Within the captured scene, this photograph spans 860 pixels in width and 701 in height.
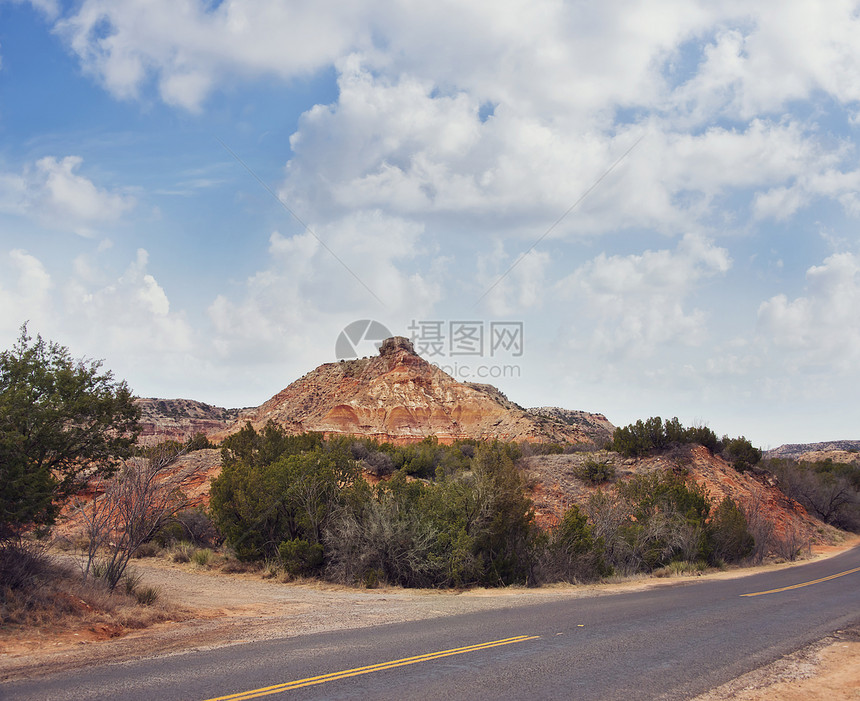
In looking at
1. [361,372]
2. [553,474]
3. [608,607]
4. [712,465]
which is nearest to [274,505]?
[608,607]

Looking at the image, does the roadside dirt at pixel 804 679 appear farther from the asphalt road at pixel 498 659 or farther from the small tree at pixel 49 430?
the small tree at pixel 49 430

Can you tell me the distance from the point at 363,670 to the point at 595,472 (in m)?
32.4

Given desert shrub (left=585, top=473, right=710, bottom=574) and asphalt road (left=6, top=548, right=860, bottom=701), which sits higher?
desert shrub (left=585, top=473, right=710, bottom=574)

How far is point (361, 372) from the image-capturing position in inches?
3100

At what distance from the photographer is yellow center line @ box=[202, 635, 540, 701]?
21.4 feet

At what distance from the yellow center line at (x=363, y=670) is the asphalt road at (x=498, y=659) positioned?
0.02 metres

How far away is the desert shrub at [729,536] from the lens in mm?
25641

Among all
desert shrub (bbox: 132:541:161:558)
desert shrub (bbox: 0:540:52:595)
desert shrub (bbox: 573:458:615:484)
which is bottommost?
desert shrub (bbox: 132:541:161:558)

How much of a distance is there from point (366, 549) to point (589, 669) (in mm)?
10907

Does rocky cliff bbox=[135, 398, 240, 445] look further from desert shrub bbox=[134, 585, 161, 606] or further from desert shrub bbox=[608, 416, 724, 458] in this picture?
desert shrub bbox=[134, 585, 161, 606]

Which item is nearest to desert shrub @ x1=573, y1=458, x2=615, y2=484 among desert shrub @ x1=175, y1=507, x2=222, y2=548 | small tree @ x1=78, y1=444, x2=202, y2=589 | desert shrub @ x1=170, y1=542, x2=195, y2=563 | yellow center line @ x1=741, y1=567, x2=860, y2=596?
yellow center line @ x1=741, y1=567, x2=860, y2=596

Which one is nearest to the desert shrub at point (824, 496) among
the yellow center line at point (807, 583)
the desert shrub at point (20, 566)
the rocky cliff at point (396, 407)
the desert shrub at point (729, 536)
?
the rocky cliff at point (396, 407)

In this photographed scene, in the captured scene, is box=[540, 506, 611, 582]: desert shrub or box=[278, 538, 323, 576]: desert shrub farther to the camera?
box=[540, 506, 611, 582]: desert shrub

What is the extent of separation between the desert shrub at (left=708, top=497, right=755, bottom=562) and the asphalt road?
13059 millimetres
